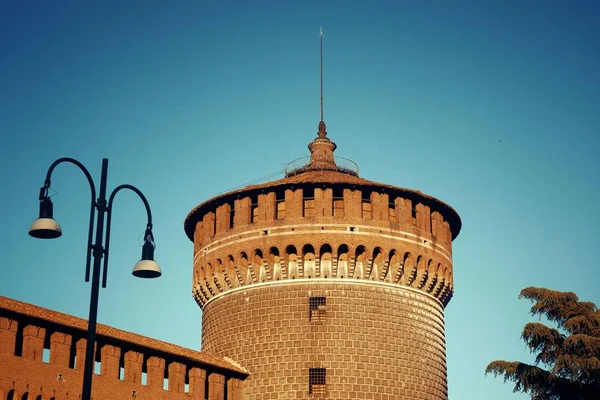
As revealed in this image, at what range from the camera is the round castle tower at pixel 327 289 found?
34.4m

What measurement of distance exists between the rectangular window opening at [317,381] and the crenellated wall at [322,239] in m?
3.60

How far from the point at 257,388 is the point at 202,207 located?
333 inches

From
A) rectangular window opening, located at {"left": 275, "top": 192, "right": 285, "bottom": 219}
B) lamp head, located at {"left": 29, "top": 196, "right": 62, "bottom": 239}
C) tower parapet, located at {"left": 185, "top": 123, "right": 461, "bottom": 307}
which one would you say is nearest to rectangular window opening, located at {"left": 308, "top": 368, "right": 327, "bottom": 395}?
tower parapet, located at {"left": 185, "top": 123, "right": 461, "bottom": 307}

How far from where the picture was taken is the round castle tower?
3441cm

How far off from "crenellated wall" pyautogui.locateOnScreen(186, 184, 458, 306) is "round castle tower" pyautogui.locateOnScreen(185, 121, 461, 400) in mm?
48

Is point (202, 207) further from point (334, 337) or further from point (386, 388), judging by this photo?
point (386, 388)

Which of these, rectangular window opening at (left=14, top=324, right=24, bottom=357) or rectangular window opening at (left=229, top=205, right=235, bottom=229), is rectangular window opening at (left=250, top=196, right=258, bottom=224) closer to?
rectangular window opening at (left=229, top=205, right=235, bottom=229)

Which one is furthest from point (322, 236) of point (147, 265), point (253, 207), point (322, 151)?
point (147, 265)

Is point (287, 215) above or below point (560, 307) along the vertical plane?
above

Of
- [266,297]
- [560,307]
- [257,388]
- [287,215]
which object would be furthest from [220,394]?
[560,307]

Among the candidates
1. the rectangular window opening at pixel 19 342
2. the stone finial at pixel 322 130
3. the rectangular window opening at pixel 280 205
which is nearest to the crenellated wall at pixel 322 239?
the rectangular window opening at pixel 280 205

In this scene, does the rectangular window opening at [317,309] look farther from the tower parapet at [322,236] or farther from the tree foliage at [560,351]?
the tree foliage at [560,351]

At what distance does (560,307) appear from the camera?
33594 mm

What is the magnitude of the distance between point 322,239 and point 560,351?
376 inches
